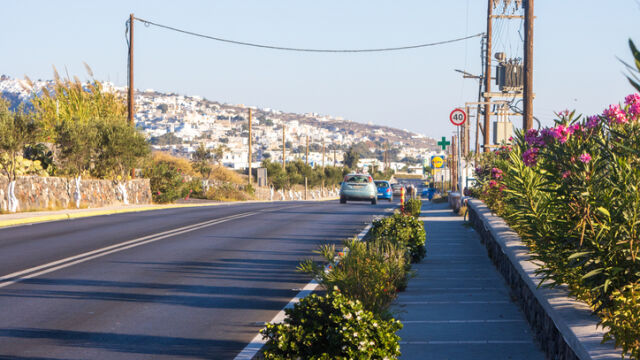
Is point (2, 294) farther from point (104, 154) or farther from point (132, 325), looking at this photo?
point (104, 154)

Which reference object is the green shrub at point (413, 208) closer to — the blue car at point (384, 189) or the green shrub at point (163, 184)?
the green shrub at point (163, 184)

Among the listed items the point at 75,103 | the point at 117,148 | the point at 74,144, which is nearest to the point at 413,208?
the point at 74,144

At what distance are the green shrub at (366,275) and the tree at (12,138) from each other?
67.5 feet

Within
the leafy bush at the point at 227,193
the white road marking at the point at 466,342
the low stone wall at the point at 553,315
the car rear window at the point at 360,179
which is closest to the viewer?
the low stone wall at the point at 553,315

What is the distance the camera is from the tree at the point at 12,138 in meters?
29.2

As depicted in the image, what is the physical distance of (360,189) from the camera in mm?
42156

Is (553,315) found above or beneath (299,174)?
beneath

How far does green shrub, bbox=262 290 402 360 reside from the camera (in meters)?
6.45

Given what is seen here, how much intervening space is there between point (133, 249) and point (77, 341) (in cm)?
906

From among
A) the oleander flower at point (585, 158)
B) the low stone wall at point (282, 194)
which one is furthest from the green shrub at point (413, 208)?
the low stone wall at point (282, 194)

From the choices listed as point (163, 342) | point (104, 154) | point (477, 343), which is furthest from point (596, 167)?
point (104, 154)

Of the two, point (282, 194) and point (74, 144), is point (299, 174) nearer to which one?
point (282, 194)

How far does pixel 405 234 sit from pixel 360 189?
26970 mm

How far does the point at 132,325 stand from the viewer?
9672 millimetres
